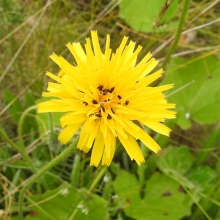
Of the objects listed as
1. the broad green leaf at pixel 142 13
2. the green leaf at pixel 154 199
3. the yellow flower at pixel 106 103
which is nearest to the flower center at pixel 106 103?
the yellow flower at pixel 106 103

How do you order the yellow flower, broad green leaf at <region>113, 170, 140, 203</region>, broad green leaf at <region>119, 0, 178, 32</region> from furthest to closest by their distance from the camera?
1. broad green leaf at <region>119, 0, 178, 32</region>
2. broad green leaf at <region>113, 170, 140, 203</region>
3. the yellow flower

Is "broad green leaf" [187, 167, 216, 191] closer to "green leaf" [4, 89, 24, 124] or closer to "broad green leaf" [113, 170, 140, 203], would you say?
"broad green leaf" [113, 170, 140, 203]

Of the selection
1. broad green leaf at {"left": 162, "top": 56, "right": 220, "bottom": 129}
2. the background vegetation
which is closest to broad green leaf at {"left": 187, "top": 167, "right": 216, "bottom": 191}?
the background vegetation

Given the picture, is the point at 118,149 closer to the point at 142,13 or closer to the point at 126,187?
the point at 126,187

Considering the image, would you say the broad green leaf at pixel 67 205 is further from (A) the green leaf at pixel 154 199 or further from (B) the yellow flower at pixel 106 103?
(B) the yellow flower at pixel 106 103

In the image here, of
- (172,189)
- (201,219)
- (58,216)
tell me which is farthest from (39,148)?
(201,219)

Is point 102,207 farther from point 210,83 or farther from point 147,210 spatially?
point 210,83

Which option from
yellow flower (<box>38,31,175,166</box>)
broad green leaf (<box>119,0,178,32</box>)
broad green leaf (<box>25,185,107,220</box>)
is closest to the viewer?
yellow flower (<box>38,31,175,166</box>)
